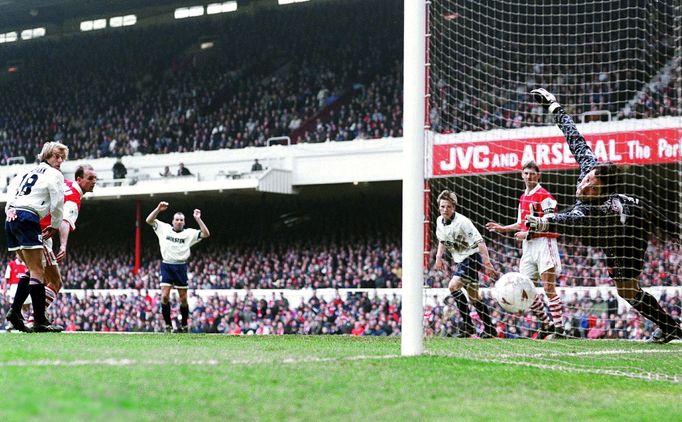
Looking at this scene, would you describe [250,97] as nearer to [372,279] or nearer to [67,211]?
[372,279]

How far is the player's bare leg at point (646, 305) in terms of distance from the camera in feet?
29.9

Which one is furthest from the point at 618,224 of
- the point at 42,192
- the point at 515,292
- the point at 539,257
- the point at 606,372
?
the point at 42,192

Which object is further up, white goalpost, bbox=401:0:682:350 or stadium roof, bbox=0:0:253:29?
stadium roof, bbox=0:0:253:29

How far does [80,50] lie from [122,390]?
122ft

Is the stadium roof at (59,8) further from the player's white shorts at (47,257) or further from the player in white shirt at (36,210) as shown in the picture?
the player in white shirt at (36,210)

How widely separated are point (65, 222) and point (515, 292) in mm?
5152

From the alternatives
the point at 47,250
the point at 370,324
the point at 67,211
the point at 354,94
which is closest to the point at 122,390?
the point at 47,250

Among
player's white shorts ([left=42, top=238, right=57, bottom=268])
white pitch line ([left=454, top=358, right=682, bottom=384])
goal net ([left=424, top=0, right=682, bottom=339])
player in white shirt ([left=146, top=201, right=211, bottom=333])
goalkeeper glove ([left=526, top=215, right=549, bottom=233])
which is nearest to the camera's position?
white pitch line ([left=454, top=358, right=682, bottom=384])

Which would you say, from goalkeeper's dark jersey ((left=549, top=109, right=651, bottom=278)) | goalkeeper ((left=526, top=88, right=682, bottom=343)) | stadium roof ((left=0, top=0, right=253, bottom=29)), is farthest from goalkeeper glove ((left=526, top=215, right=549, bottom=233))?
stadium roof ((left=0, top=0, right=253, bottom=29))

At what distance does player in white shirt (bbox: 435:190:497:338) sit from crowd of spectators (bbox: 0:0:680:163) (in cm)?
1753

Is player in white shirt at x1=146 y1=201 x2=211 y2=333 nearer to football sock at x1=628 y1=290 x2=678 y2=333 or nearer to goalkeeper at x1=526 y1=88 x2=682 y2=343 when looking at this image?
goalkeeper at x1=526 y1=88 x2=682 y2=343

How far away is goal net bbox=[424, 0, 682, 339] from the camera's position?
1488 centimetres

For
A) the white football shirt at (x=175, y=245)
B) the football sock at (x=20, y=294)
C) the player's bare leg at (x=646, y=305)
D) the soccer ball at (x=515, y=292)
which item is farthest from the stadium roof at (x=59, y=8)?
the player's bare leg at (x=646, y=305)

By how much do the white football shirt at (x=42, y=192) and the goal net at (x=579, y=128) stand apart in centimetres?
513
